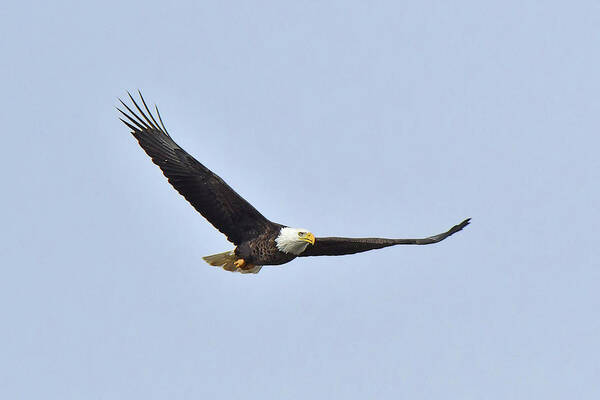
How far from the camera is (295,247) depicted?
1020 centimetres

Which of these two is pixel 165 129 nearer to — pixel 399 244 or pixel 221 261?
pixel 221 261

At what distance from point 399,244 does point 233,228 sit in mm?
2416

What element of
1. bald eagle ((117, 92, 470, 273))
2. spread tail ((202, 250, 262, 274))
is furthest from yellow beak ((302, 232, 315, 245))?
spread tail ((202, 250, 262, 274))

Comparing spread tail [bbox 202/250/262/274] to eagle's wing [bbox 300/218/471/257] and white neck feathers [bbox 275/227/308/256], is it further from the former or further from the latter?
white neck feathers [bbox 275/227/308/256]

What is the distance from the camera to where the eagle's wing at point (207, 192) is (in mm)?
10375

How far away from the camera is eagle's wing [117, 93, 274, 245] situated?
10375 mm

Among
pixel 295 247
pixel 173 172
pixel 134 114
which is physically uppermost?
pixel 134 114

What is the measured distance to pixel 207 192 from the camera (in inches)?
413

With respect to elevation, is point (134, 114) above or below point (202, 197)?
above

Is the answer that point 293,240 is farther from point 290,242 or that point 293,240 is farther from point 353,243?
point 353,243

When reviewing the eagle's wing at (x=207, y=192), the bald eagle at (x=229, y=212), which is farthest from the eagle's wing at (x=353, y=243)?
the eagle's wing at (x=207, y=192)

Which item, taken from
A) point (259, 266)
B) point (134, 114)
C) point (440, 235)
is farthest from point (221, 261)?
point (440, 235)

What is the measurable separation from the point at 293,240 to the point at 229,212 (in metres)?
1.05

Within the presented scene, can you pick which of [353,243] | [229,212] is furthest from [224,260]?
[353,243]
